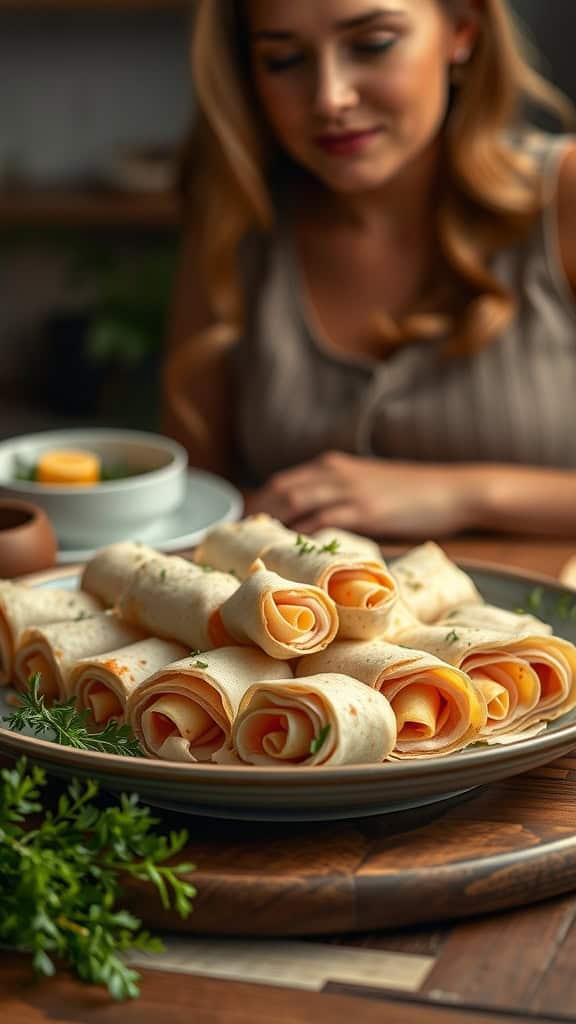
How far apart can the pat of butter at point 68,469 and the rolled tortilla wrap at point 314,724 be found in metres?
0.94

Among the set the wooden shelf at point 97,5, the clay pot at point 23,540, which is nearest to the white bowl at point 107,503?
the clay pot at point 23,540

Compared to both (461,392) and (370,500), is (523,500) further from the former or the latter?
(461,392)

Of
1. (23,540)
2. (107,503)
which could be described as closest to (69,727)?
(23,540)

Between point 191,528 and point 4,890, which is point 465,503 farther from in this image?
point 4,890

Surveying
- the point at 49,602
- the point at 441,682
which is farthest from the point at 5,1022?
the point at 49,602

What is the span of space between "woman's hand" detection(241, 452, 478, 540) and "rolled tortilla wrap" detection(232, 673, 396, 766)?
94 cm

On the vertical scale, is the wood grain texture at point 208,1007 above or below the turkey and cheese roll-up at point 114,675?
below

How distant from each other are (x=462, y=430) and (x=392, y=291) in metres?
0.32

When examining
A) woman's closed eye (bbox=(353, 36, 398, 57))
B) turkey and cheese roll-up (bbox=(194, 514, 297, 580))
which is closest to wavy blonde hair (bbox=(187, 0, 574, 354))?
woman's closed eye (bbox=(353, 36, 398, 57))

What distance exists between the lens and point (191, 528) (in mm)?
1813

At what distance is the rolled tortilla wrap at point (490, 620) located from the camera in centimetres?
121

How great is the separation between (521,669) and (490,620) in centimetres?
13

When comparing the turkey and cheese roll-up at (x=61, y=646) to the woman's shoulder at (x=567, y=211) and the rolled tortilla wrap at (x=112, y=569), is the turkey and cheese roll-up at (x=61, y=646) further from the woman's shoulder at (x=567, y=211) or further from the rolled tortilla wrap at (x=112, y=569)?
the woman's shoulder at (x=567, y=211)

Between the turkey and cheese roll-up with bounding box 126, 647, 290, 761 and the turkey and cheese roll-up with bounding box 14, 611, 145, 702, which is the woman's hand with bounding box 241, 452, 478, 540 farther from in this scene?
the turkey and cheese roll-up with bounding box 126, 647, 290, 761
